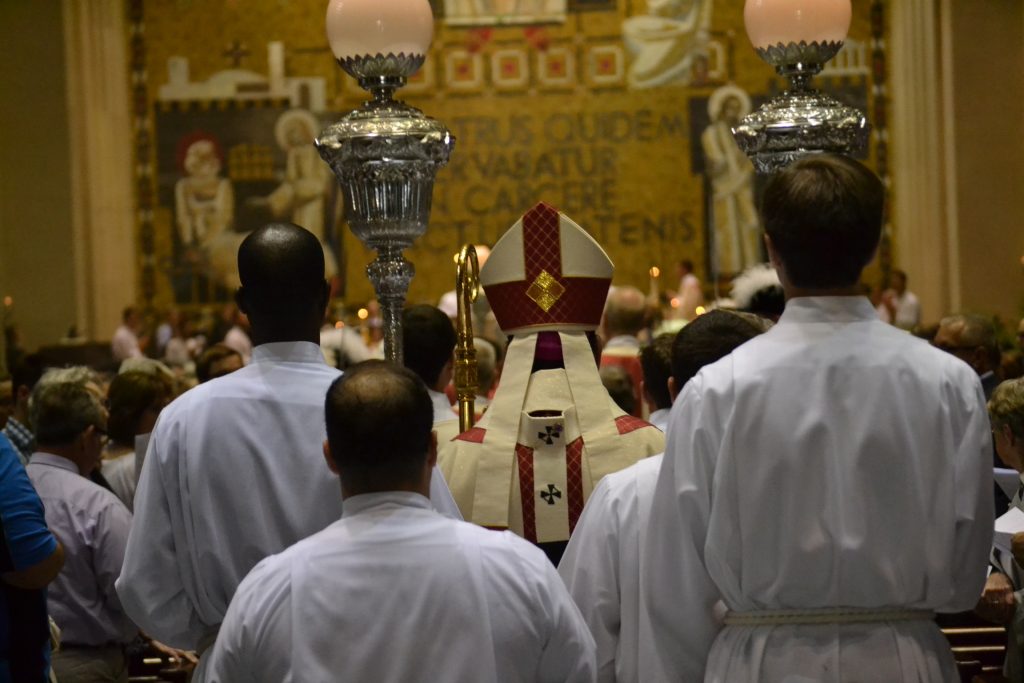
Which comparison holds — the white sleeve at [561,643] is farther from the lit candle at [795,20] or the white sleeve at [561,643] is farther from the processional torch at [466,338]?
the lit candle at [795,20]

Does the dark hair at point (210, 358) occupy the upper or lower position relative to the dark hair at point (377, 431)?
lower

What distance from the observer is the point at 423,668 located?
8.68 ft

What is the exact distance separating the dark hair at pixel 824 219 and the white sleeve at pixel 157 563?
137 cm

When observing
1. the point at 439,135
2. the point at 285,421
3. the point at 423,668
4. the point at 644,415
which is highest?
the point at 439,135

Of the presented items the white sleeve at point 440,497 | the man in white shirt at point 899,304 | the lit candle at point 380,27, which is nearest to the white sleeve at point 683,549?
the white sleeve at point 440,497

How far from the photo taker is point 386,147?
464 centimetres

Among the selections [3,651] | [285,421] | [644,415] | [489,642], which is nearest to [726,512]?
[489,642]

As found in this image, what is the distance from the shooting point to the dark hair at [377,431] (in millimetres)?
2730

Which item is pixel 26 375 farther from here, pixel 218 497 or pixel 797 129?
A: pixel 218 497

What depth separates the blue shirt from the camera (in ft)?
12.5

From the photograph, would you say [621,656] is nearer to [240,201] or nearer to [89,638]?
[89,638]

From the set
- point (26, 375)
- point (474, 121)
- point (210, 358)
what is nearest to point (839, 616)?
point (210, 358)

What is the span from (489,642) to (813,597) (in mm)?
645

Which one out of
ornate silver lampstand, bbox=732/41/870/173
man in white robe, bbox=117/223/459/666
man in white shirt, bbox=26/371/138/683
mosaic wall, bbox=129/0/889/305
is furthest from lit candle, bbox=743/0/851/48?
mosaic wall, bbox=129/0/889/305
